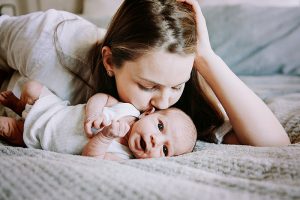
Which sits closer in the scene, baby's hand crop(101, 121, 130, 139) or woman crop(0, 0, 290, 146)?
baby's hand crop(101, 121, 130, 139)

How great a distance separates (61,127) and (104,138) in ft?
0.58

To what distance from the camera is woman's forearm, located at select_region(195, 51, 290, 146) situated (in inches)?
36.7

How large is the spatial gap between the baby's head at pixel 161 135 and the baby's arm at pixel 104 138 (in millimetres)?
90

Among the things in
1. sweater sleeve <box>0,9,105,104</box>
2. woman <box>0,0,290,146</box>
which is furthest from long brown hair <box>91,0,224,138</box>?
sweater sleeve <box>0,9,105,104</box>

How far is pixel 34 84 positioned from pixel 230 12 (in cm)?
95

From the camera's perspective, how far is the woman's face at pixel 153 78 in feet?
2.85

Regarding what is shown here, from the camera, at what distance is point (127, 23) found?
3.12 feet

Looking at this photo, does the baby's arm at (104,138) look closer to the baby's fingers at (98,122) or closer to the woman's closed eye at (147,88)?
the baby's fingers at (98,122)

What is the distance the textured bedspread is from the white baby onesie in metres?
0.13

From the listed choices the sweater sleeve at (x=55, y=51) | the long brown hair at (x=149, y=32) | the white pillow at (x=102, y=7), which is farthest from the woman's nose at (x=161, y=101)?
the white pillow at (x=102, y=7)

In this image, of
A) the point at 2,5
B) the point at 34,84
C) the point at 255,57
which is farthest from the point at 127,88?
the point at 2,5

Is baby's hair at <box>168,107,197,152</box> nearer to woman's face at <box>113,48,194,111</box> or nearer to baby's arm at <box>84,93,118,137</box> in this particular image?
woman's face at <box>113,48,194,111</box>

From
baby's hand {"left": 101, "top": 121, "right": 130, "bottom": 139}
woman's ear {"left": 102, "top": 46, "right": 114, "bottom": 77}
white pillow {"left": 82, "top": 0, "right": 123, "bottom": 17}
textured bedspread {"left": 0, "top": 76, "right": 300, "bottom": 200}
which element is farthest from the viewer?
white pillow {"left": 82, "top": 0, "right": 123, "bottom": 17}

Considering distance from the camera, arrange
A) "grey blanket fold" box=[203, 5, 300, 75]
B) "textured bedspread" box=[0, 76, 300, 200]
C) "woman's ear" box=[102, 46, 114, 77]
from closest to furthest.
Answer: "textured bedspread" box=[0, 76, 300, 200] < "woman's ear" box=[102, 46, 114, 77] < "grey blanket fold" box=[203, 5, 300, 75]
